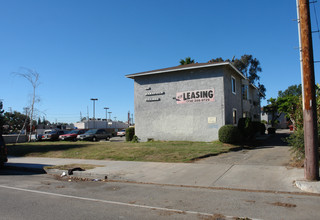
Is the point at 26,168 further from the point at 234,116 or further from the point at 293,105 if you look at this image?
the point at 234,116

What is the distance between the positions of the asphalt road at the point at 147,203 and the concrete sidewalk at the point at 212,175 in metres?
0.46

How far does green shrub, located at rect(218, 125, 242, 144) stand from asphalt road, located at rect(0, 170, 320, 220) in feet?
34.4

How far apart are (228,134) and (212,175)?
358 inches

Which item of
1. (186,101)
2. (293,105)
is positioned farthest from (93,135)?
(293,105)

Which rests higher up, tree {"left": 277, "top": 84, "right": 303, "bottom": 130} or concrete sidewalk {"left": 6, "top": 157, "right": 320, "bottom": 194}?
tree {"left": 277, "top": 84, "right": 303, "bottom": 130}

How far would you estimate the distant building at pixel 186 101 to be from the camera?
19.6 meters

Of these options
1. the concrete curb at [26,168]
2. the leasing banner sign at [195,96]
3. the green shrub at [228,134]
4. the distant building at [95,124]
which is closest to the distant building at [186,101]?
the leasing banner sign at [195,96]

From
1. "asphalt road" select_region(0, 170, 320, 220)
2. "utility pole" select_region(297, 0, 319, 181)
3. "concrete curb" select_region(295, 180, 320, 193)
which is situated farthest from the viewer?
"utility pole" select_region(297, 0, 319, 181)

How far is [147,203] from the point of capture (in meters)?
6.12

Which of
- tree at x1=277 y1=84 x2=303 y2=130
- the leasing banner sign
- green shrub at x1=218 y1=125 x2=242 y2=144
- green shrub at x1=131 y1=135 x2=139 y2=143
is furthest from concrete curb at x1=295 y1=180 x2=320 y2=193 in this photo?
green shrub at x1=131 y1=135 x2=139 y2=143

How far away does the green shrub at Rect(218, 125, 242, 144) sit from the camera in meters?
17.5

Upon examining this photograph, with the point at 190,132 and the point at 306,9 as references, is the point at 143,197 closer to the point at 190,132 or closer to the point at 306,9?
the point at 306,9

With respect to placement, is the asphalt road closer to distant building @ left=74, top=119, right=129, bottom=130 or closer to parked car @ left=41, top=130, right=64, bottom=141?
parked car @ left=41, top=130, right=64, bottom=141

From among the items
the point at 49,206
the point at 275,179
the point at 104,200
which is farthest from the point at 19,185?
the point at 275,179
